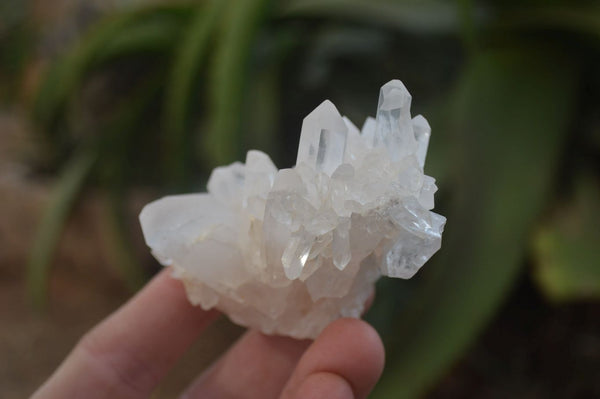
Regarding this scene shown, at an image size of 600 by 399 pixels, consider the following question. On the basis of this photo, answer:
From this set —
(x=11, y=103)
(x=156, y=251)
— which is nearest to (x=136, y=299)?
(x=156, y=251)

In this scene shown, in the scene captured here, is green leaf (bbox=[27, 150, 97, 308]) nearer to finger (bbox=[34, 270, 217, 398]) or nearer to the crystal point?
finger (bbox=[34, 270, 217, 398])

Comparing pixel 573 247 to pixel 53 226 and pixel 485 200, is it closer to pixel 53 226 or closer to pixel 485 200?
pixel 485 200

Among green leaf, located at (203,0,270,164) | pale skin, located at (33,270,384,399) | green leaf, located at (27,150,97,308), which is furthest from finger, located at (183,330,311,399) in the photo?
green leaf, located at (27,150,97,308)

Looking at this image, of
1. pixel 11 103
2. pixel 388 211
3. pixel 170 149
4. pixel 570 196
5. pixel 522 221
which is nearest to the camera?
pixel 388 211

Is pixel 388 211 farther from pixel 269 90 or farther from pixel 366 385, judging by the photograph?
pixel 269 90

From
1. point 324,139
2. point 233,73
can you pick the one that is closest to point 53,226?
point 233,73

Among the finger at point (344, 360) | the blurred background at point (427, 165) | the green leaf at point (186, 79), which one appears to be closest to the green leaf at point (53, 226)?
the blurred background at point (427, 165)

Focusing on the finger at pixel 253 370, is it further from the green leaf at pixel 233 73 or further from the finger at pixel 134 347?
the green leaf at pixel 233 73
